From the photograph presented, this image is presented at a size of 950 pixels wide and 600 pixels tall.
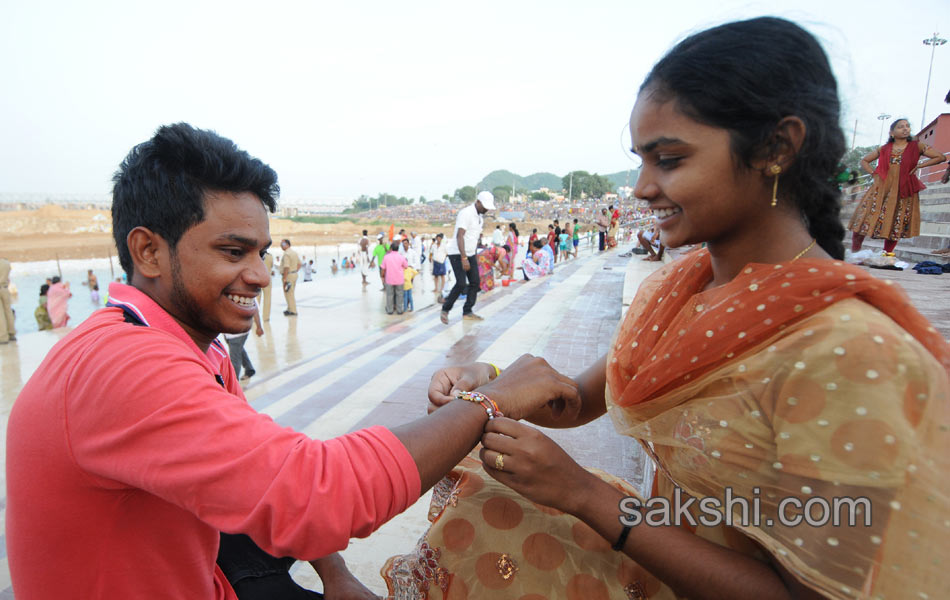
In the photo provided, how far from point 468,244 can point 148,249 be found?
243 inches

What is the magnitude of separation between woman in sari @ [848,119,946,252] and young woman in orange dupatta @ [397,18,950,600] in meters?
6.60

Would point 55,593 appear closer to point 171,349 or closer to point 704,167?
point 171,349

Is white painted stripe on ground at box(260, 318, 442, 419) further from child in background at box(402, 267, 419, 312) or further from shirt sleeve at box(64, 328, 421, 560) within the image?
child in background at box(402, 267, 419, 312)

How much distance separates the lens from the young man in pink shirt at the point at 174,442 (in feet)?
2.90

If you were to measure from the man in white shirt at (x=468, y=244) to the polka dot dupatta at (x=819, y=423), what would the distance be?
6188mm

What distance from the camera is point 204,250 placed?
124 cm

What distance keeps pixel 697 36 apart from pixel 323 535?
1.33m

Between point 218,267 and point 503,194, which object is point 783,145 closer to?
point 218,267

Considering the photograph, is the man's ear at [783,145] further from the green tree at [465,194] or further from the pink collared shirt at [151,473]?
the green tree at [465,194]

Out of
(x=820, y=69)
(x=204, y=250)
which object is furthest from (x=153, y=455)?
(x=820, y=69)

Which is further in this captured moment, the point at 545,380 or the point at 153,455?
the point at 545,380

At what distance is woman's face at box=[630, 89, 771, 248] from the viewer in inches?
42.3

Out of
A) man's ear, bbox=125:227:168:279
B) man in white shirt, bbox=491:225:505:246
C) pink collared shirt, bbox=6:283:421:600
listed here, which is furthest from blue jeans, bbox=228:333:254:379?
man in white shirt, bbox=491:225:505:246

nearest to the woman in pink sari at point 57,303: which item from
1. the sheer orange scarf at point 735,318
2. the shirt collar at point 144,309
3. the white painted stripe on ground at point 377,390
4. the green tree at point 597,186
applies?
the white painted stripe on ground at point 377,390
